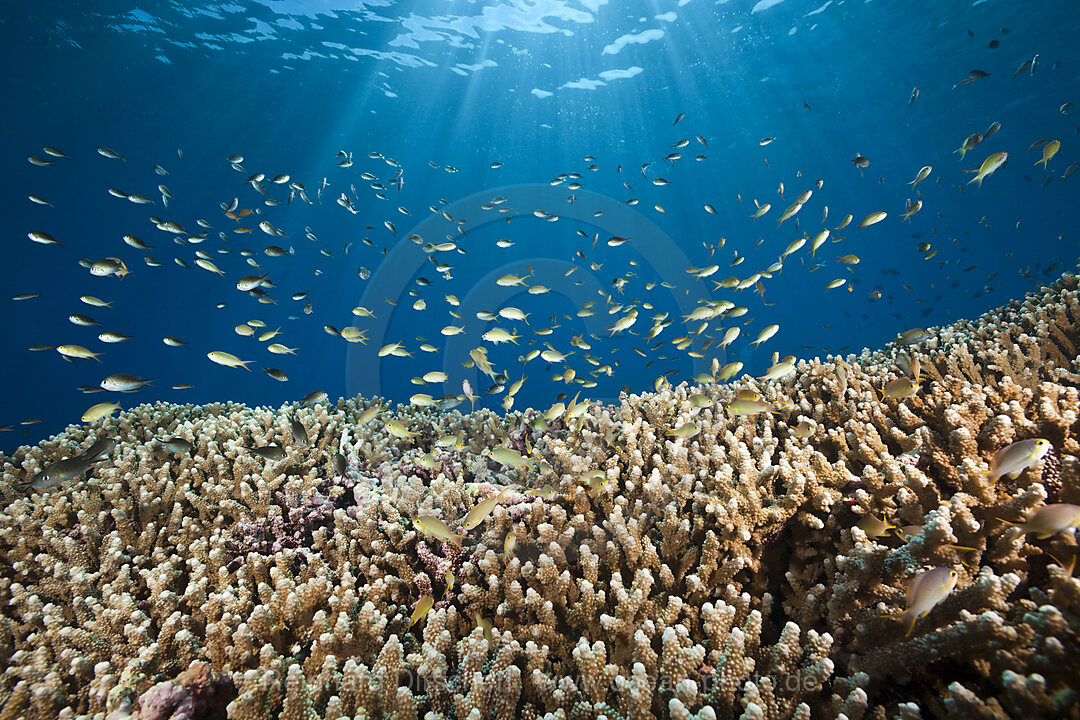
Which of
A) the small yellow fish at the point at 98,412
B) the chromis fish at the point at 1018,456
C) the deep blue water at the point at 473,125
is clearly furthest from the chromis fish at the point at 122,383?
the chromis fish at the point at 1018,456

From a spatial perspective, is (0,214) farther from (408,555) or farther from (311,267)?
(408,555)

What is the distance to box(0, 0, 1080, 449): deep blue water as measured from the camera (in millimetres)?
19953

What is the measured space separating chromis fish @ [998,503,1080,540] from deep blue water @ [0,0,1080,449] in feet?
17.9

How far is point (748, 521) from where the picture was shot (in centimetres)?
288

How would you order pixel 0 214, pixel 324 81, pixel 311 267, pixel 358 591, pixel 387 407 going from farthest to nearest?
pixel 311 267
pixel 0 214
pixel 324 81
pixel 387 407
pixel 358 591

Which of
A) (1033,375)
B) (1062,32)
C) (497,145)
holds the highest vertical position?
(497,145)

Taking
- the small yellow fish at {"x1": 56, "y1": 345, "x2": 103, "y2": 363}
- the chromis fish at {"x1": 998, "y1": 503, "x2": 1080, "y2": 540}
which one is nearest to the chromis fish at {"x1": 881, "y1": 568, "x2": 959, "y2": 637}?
the chromis fish at {"x1": 998, "y1": 503, "x2": 1080, "y2": 540}

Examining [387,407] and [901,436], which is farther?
[387,407]

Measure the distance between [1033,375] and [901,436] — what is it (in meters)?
1.84

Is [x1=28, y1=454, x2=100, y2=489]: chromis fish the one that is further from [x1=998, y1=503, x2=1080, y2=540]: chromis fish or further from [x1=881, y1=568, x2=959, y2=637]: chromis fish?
[x1=998, y1=503, x2=1080, y2=540]: chromis fish

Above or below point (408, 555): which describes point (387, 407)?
above

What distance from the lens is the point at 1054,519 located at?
172cm

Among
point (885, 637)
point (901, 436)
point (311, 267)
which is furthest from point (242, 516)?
point (311, 267)

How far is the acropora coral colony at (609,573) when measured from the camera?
1938 mm
